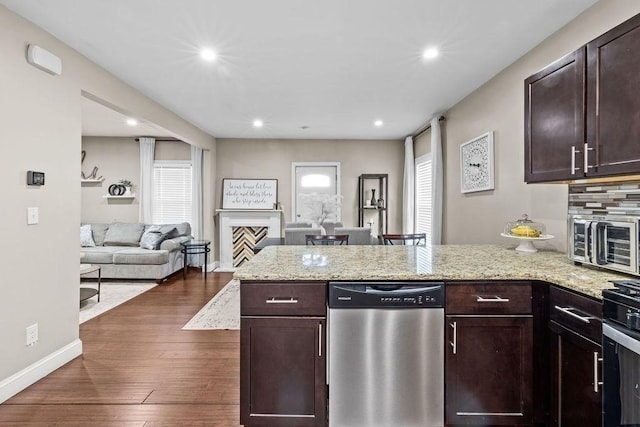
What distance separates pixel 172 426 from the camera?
6.33 feet

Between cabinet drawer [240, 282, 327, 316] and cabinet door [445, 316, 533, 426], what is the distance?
697 millimetres

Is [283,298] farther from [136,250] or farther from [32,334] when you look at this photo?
[136,250]

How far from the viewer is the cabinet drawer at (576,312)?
4.61ft

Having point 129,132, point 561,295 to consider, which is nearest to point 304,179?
point 129,132

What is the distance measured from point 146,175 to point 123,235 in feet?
3.97

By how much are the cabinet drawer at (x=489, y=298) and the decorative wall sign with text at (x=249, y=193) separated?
5125mm

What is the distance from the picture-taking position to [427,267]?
75.6 inches

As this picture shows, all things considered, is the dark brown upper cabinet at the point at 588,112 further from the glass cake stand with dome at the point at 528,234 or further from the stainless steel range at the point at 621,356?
the stainless steel range at the point at 621,356

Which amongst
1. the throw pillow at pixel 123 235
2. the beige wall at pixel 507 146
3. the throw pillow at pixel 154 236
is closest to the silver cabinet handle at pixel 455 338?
the beige wall at pixel 507 146

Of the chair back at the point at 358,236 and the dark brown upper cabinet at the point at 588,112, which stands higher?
the dark brown upper cabinet at the point at 588,112

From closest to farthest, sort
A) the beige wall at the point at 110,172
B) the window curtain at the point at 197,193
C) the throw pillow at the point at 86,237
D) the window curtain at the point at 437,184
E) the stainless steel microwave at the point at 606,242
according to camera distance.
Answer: the stainless steel microwave at the point at 606,242, the window curtain at the point at 437,184, the throw pillow at the point at 86,237, the window curtain at the point at 197,193, the beige wall at the point at 110,172

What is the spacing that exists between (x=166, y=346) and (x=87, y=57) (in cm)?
265

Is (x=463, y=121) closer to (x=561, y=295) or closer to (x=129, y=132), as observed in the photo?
(x=561, y=295)

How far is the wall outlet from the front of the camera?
92.0 inches
